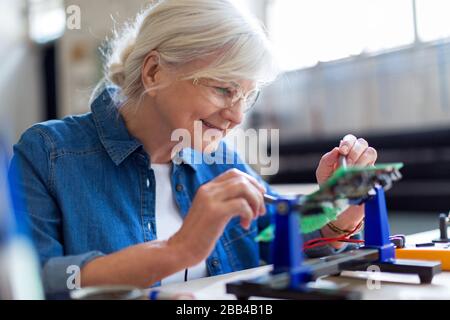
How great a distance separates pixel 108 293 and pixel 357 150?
1.85 feet

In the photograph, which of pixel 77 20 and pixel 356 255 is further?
pixel 77 20

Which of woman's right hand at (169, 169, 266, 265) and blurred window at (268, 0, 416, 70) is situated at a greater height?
blurred window at (268, 0, 416, 70)

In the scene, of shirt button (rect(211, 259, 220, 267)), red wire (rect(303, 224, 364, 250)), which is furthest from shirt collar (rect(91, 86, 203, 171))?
red wire (rect(303, 224, 364, 250))

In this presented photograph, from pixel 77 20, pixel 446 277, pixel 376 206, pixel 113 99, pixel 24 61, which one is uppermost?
pixel 24 61

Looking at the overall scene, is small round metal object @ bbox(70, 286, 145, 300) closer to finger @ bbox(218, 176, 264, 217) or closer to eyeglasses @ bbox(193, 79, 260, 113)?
finger @ bbox(218, 176, 264, 217)

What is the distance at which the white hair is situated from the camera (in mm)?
1012

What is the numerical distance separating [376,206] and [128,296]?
42 centimetres

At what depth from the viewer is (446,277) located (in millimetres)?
843

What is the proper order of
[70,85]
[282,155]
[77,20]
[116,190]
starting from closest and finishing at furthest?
1. [116,190]
2. [77,20]
3. [282,155]
4. [70,85]

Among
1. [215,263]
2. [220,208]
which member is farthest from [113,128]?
[220,208]

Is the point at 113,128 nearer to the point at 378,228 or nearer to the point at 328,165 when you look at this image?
the point at 328,165

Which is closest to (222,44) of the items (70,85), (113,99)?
(113,99)

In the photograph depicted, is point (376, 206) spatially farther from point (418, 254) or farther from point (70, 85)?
point (70, 85)

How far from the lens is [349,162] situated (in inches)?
40.5
